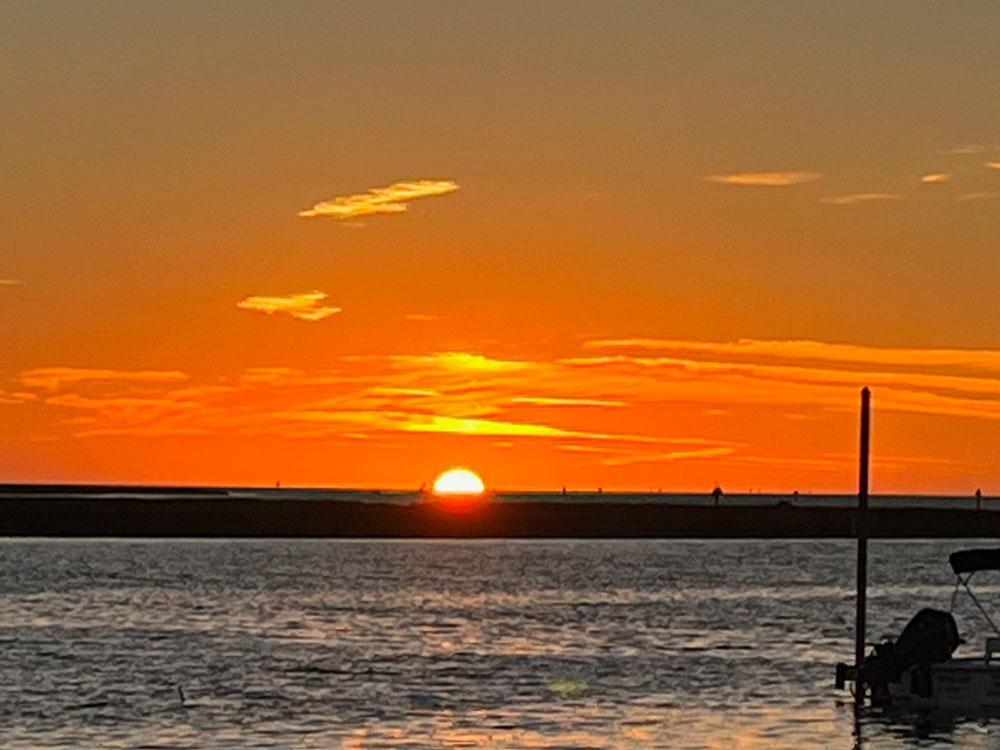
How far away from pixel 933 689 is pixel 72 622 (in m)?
37.0

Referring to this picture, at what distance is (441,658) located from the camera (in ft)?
219

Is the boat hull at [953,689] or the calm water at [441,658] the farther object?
the boat hull at [953,689]

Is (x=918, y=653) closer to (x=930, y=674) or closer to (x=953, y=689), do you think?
(x=930, y=674)

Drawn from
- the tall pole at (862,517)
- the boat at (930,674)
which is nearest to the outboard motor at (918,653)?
the boat at (930,674)

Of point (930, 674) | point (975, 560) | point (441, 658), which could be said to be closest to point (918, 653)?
point (930, 674)

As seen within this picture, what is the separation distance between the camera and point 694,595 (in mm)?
102875

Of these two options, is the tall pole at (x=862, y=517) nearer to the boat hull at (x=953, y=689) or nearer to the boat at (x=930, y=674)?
the boat at (x=930, y=674)

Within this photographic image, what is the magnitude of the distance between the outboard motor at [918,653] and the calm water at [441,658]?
108cm

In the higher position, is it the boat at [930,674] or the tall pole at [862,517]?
Result: the tall pole at [862,517]

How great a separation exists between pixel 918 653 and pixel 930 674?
651 mm

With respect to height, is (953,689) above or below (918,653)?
below

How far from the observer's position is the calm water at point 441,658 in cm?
4928

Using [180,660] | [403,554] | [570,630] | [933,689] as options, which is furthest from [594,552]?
[933,689]

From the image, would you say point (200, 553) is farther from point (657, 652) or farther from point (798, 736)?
point (798, 736)
